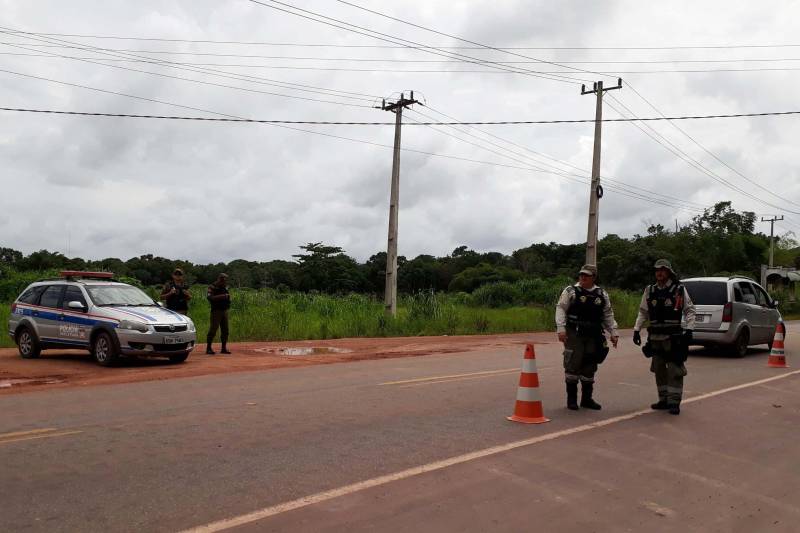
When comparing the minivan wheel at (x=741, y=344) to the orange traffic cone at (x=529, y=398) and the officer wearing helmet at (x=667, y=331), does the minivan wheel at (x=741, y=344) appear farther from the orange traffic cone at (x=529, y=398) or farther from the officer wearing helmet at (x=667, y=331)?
the orange traffic cone at (x=529, y=398)

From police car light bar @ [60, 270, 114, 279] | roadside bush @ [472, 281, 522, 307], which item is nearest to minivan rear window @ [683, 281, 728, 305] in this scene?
police car light bar @ [60, 270, 114, 279]

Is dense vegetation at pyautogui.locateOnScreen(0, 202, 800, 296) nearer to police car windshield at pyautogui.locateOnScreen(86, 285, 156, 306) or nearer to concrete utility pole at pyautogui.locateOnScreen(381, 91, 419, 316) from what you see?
concrete utility pole at pyautogui.locateOnScreen(381, 91, 419, 316)

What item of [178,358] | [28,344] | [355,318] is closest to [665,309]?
[178,358]

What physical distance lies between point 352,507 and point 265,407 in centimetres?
380

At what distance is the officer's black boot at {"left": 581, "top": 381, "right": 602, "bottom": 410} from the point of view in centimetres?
867

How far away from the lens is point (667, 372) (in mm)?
8938

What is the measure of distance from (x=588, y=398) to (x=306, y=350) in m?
9.78

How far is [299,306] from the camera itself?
31.4 meters

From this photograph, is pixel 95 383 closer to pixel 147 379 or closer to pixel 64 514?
pixel 147 379

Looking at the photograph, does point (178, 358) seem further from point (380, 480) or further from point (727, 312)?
point (727, 312)

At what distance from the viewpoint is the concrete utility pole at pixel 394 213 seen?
92.0ft

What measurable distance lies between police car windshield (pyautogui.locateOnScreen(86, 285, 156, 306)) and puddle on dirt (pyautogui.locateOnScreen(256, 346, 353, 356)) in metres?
3.30

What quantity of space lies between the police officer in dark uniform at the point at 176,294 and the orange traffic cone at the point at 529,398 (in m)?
9.51

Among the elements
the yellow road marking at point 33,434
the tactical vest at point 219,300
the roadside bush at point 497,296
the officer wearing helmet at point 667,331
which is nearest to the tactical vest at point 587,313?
the officer wearing helmet at point 667,331
